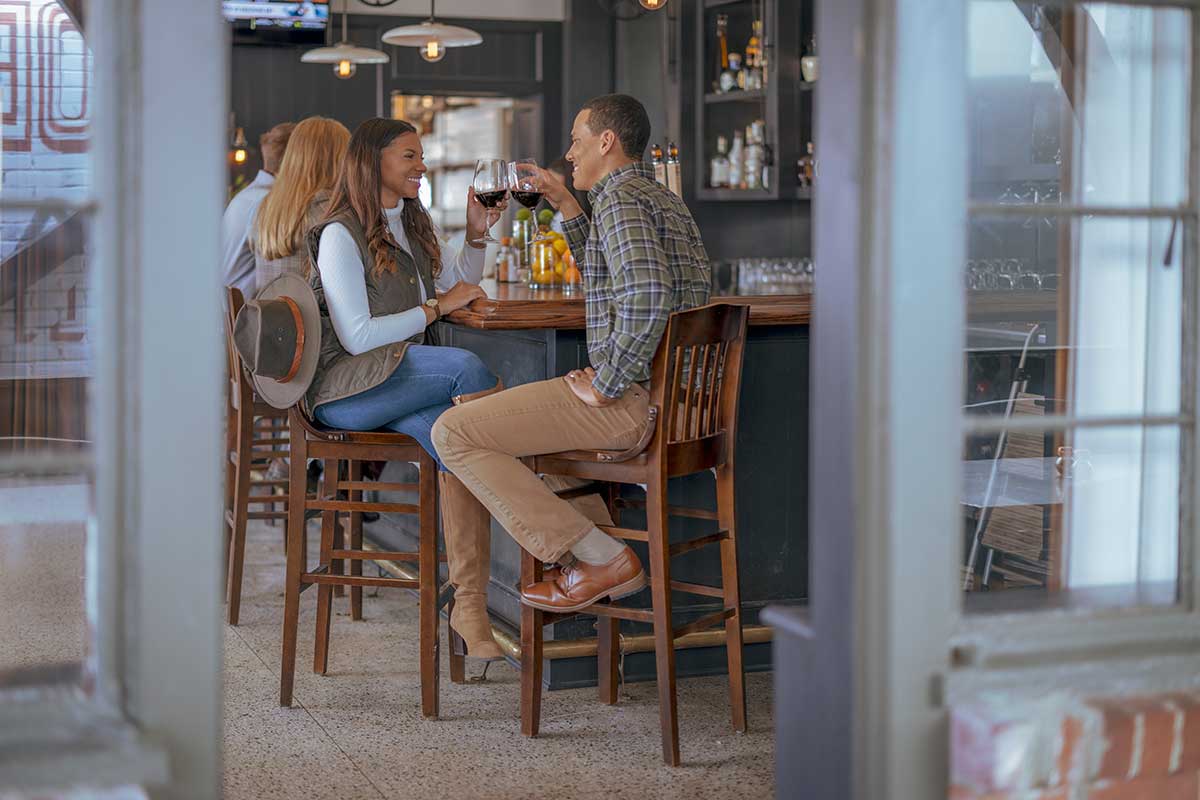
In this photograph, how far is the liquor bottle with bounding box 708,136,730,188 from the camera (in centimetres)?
774

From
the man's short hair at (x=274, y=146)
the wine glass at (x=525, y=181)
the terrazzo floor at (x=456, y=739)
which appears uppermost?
the man's short hair at (x=274, y=146)

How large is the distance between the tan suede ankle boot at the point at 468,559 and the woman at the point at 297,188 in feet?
4.25

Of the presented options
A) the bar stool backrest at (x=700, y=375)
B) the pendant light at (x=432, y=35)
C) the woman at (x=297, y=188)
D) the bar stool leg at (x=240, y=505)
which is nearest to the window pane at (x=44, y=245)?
the bar stool backrest at (x=700, y=375)

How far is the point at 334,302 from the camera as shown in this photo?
11.9 feet

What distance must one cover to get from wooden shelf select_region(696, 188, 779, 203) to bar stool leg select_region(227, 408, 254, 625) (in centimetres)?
367

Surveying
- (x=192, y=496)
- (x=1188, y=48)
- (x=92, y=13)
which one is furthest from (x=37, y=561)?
(x=1188, y=48)

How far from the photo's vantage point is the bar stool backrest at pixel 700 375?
3260mm

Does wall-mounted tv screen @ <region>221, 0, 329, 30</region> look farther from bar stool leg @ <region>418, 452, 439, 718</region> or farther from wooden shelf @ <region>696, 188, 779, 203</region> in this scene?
bar stool leg @ <region>418, 452, 439, 718</region>

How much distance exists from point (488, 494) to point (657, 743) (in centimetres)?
72

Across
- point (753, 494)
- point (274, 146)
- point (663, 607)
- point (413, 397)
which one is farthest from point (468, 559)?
point (274, 146)

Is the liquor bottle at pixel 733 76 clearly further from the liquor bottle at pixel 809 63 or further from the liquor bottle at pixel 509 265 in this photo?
the liquor bottle at pixel 509 265

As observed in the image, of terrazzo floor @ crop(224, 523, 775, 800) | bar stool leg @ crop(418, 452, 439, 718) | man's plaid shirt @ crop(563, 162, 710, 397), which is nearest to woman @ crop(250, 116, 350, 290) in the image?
terrazzo floor @ crop(224, 523, 775, 800)

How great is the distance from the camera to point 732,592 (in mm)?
3506

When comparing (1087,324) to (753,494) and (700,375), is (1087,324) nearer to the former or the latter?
(700,375)
